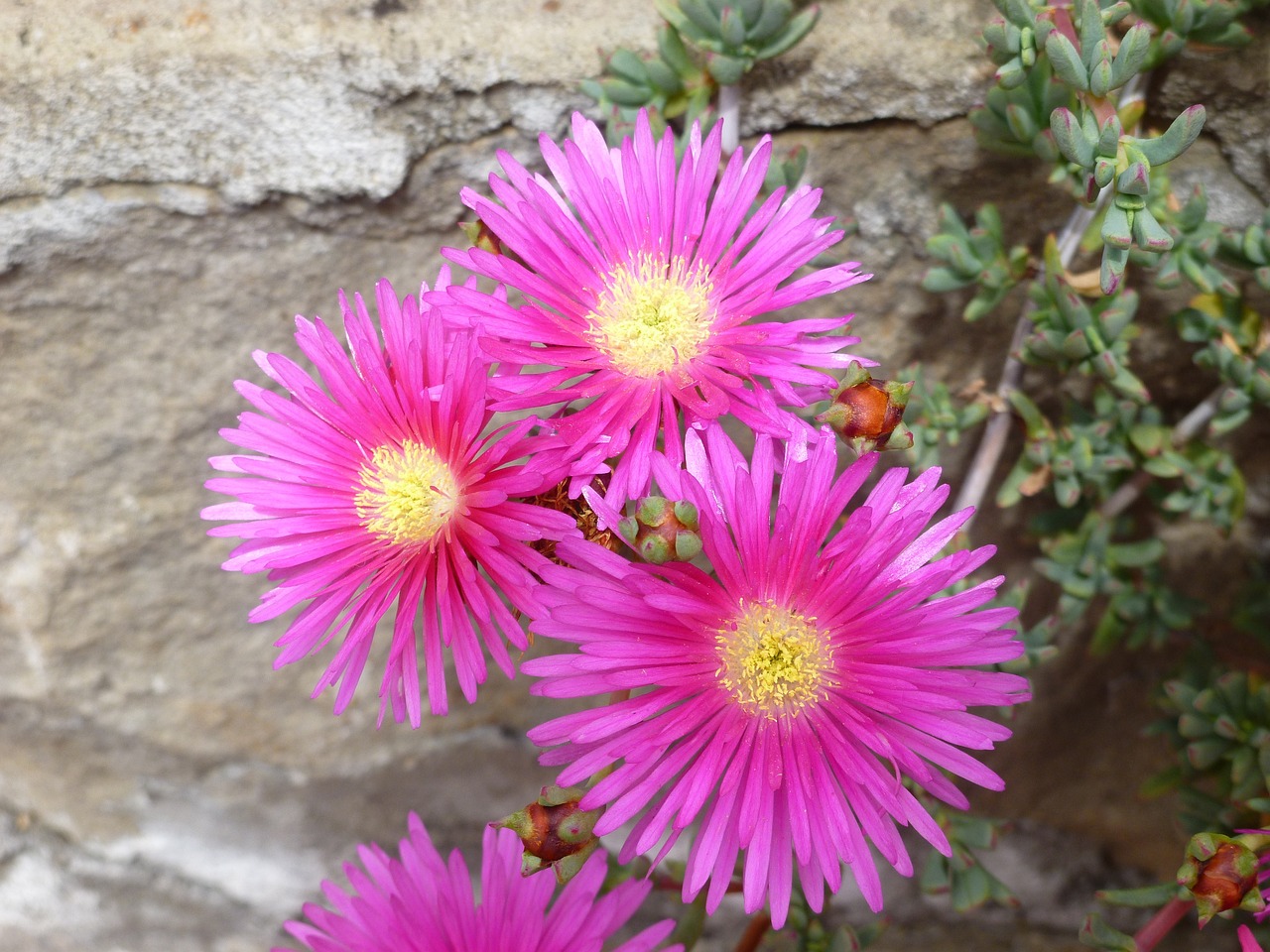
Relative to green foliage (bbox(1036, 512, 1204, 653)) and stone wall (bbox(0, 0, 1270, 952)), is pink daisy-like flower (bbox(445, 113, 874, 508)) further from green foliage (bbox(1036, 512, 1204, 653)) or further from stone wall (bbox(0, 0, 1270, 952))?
green foliage (bbox(1036, 512, 1204, 653))

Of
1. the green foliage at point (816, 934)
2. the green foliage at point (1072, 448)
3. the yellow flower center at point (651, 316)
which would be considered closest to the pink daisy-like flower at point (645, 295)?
the yellow flower center at point (651, 316)

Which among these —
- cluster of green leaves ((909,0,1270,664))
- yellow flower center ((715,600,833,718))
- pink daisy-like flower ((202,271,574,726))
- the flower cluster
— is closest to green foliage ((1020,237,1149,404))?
cluster of green leaves ((909,0,1270,664))

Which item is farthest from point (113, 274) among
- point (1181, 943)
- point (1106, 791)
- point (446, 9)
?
point (1181, 943)

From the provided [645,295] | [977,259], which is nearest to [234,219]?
[645,295]

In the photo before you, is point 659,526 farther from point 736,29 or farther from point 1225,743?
point 1225,743

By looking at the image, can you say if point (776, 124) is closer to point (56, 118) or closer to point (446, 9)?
point (446, 9)

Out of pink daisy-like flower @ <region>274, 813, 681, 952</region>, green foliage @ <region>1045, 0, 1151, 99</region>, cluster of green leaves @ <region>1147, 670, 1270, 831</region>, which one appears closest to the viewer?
green foliage @ <region>1045, 0, 1151, 99</region>

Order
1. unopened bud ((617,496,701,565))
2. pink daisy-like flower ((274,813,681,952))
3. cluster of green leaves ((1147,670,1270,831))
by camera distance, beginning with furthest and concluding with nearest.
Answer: cluster of green leaves ((1147,670,1270,831)), pink daisy-like flower ((274,813,681,952)), unopened bud ((617,496,701,565))
